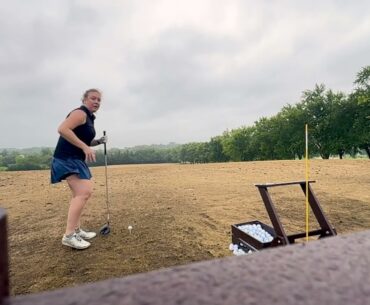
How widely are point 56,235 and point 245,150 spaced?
5121 cm

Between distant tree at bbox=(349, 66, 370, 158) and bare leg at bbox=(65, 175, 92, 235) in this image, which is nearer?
bare leg at bbox=(65, 175, 92, 235)

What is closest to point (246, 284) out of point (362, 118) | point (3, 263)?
point (3, 263)

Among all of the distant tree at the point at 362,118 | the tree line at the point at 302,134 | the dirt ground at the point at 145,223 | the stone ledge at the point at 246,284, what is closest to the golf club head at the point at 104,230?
the dirt ground at the point at 145,223

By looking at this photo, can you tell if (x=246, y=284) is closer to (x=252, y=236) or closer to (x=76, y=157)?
(x=252, y=236)

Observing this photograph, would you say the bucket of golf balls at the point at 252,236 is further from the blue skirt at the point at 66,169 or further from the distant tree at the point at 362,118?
the distant tree at the point at 362,118

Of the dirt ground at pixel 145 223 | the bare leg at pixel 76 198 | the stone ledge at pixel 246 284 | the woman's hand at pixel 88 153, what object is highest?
the woman's hand at pixel 88 153

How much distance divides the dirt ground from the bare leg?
431 millimetres

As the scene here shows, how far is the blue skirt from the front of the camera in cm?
416

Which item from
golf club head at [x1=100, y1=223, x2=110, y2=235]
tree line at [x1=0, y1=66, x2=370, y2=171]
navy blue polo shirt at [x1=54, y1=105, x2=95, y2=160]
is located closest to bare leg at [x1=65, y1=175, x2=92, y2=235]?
navy blue polo shirt at [x1=54, y1=105, x2=95, y2=160]

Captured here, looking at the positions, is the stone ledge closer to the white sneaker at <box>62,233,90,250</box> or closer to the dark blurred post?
the dark blurred post

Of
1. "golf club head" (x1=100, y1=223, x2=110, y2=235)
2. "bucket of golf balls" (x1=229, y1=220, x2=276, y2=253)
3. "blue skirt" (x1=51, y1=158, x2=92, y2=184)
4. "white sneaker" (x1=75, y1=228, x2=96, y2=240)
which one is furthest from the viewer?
"golf club head" (x1=100, y1=223, x2=110, y2=235)

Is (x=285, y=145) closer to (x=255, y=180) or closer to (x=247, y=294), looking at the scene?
(x=255, y=180)

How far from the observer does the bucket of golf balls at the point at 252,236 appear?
12.5 feet

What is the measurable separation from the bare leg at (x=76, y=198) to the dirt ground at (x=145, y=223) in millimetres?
431
